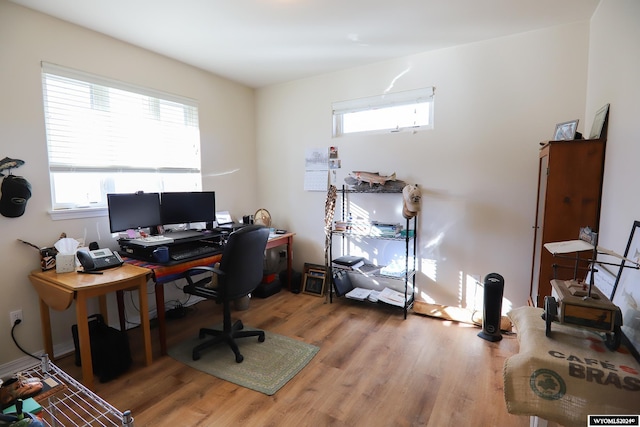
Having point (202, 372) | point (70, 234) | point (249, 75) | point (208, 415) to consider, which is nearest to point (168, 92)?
point (249, 75)

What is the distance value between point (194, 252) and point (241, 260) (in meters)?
0.57

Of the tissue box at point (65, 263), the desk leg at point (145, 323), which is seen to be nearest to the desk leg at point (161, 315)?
the desk leg at point (145, 323)

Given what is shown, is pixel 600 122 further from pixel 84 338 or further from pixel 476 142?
pixel 84 338

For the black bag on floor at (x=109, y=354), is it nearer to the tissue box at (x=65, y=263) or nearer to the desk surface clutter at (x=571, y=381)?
the tissue box at (x=65, y=263)

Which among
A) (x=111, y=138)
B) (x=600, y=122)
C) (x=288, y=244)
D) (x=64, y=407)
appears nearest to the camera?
(x=64, y=407)

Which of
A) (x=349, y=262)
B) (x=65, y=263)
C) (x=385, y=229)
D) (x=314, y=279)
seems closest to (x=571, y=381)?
(x=385, y=229)

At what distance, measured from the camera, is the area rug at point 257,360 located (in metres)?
2.11

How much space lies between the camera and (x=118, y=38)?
2674 millimetres

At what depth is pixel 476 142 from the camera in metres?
2.90

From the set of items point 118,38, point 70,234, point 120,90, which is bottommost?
point 70,234

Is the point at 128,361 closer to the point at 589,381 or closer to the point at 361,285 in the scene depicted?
the point at 361,285

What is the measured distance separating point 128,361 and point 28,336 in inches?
31.3

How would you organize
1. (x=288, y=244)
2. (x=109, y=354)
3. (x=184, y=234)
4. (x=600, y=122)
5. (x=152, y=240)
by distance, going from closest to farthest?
(x=600, y=122) → (x=109, y=354) → (x=152, y=240) → (x=184, y=234) → (x=288, y=244)

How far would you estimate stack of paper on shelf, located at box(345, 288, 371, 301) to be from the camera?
330cm
